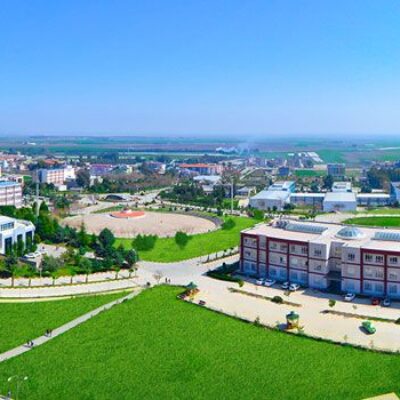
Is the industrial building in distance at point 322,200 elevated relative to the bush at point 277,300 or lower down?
elevated

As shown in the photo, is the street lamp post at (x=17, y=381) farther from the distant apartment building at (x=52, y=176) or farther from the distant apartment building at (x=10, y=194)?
the distant apartment building at (x=52, y=176)

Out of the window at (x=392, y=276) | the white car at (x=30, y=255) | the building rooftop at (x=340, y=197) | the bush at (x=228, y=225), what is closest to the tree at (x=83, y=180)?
the building rooftop at (x=340, y=197)

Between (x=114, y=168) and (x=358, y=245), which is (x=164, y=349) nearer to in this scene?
(x=358, y=245)

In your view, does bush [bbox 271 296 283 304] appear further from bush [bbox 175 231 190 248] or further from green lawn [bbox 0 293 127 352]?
bush [bbox 175 231 190 248]

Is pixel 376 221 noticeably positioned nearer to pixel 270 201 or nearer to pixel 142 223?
pixel 270 201

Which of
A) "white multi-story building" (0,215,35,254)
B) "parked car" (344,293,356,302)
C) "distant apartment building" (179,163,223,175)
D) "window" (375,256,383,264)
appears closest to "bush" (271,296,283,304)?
"parked car" (344,293,356,302)
